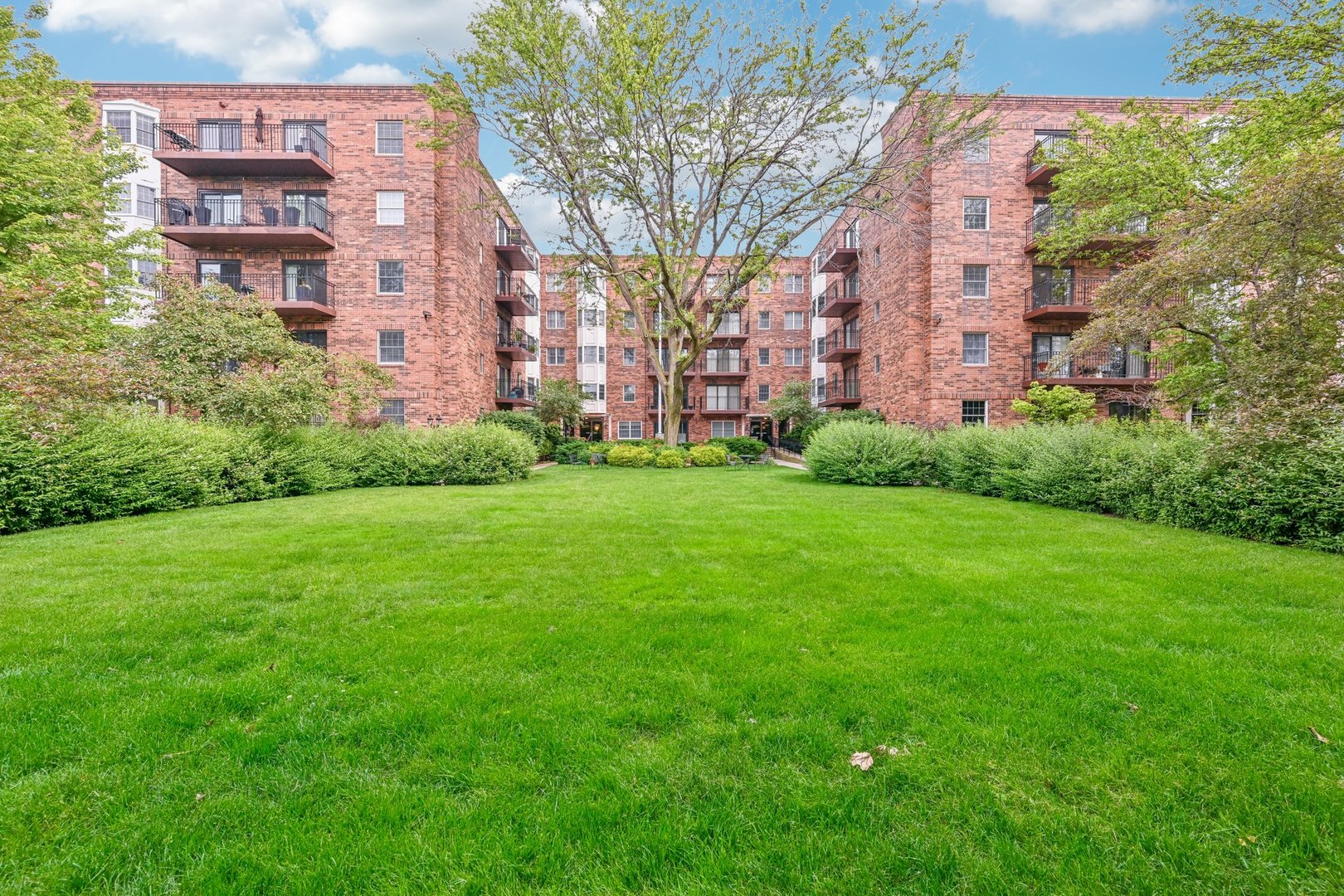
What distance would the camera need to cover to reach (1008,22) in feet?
46.4

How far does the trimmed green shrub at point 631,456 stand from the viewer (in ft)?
67.2

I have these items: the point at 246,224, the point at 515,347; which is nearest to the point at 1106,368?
the point at 515,347

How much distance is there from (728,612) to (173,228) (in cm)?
2421

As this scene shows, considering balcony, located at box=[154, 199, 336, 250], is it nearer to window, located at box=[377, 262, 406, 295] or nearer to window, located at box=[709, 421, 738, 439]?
window, located at box=[377, 262, 406, 295]

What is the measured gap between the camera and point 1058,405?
18.3 metres

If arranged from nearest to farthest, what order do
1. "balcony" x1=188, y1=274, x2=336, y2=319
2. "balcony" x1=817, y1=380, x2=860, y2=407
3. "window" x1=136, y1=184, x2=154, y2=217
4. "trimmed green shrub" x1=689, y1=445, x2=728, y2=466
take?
"balcony" x1=188, y1=274, x2=336, y2=319
"window" x1=136, y1=184, x2=154, y2=217
"trimmed green shrub" x1=689, y1=445, x2=728, y2=466
"balcony" x1=817, y1=380, x2=860, y2=407

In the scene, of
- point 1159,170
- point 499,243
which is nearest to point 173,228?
point 499,243

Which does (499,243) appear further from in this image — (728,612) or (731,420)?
(728,612)

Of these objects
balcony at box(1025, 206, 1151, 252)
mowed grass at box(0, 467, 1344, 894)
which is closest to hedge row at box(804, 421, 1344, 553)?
mowed grass at box(0, 467, 1344, 894)

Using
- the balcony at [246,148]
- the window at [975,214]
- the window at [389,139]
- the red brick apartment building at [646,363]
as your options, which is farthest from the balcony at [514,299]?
the window at [975,214]

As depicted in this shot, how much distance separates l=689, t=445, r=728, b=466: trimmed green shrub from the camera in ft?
69.1

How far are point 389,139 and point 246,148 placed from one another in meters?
5.05

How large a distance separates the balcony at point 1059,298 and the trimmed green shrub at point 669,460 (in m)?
14.4

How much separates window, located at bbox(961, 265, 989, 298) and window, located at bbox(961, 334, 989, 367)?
1.58 metres
